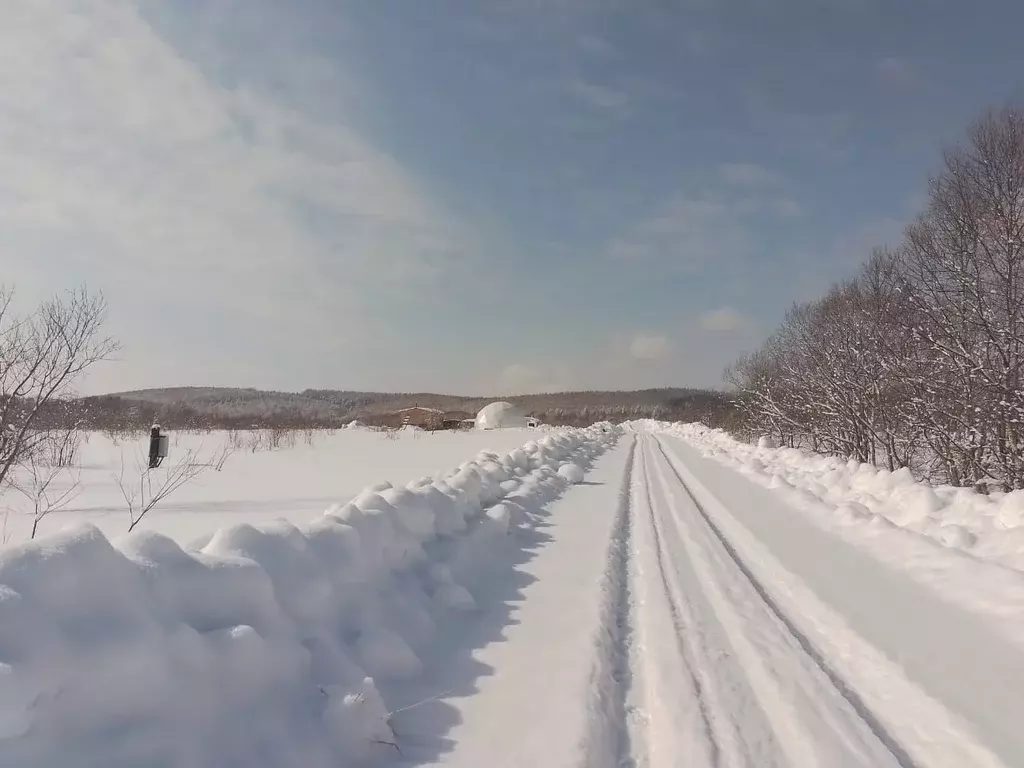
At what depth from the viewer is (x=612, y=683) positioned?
12.1 ft

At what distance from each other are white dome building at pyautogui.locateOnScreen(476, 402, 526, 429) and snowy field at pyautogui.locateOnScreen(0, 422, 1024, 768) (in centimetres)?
5975

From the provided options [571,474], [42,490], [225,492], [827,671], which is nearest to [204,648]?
[827,671]

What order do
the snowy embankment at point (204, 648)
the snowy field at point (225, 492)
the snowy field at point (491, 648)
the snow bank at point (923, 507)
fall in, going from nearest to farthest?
the snowy embankment at point (204, 648), the snowy field at point (491, 648), the snow bank at point (923, 507), the snowy field at point (225, 492)

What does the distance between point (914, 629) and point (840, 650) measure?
0.85 meters

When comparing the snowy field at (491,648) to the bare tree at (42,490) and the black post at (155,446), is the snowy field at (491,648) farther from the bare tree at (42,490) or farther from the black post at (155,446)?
the black post at (155,446)

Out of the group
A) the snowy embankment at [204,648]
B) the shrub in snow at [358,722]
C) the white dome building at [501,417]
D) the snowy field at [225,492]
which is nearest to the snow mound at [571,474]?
the snowy field at [225,492]

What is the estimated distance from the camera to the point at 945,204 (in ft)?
48.4

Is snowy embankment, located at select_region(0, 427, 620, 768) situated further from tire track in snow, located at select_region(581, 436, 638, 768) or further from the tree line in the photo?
the tree line

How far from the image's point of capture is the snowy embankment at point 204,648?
7.52 feet

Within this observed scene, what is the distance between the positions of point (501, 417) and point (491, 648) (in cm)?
6437

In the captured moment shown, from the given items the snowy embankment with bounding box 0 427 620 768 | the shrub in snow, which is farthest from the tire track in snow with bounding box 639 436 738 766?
the snowy embankment with bounding box 0 427 620 768

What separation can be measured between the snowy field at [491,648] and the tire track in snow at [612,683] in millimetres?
17

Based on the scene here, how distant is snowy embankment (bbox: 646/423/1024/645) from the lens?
17.3 feet

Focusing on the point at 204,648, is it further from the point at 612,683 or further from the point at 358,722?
the point at 612,683
